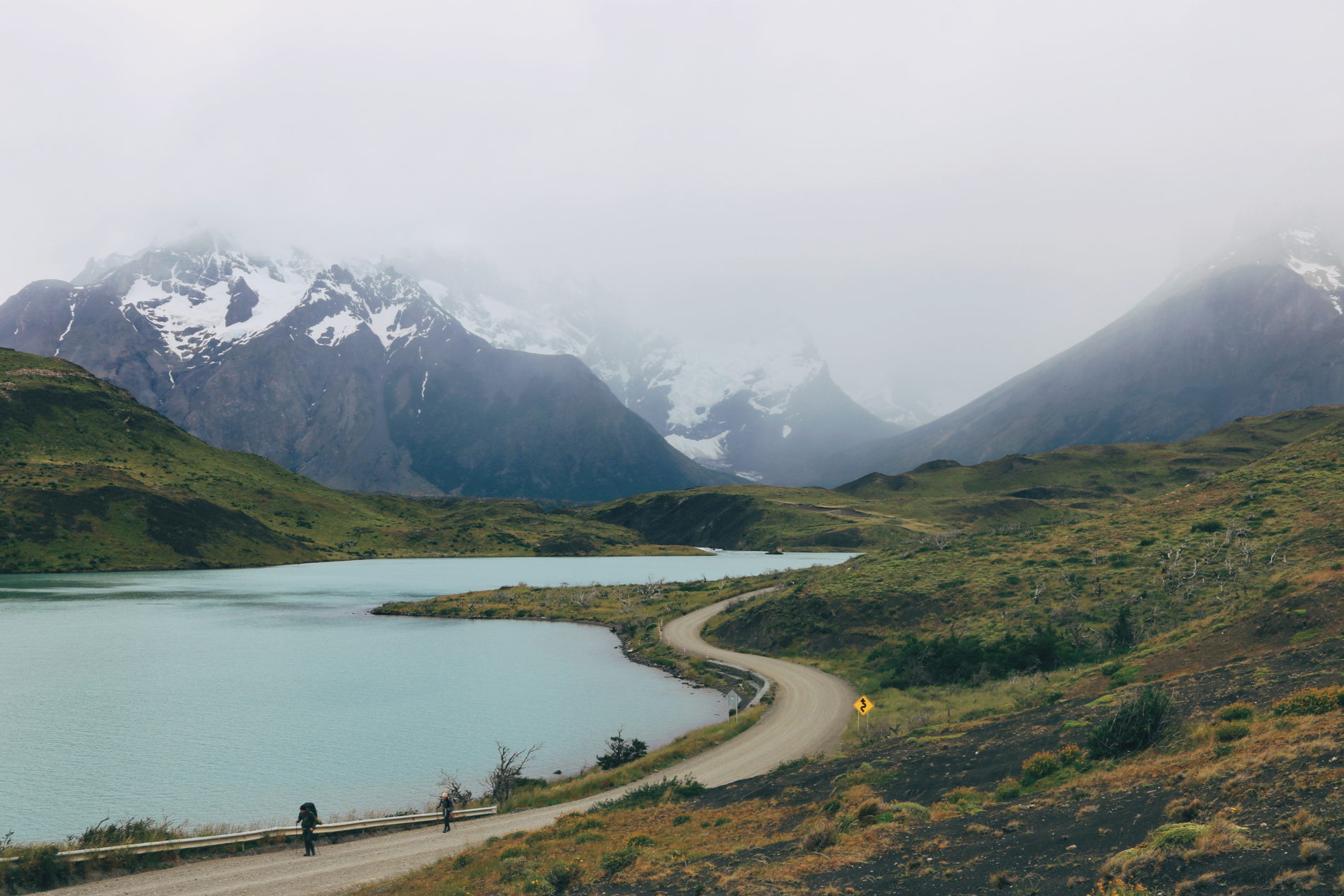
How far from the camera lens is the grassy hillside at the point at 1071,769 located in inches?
610

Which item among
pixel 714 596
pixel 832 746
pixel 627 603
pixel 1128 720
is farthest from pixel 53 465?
pixel 1128 720

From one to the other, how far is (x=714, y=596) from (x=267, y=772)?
69128 mm

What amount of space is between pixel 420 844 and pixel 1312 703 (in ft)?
97.8

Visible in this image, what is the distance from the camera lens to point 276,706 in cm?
5475

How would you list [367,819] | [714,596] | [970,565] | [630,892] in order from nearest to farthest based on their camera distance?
[630,892] → [367,819] → [970,565] → [714,596]

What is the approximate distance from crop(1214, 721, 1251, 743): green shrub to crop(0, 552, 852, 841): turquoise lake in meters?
33.1

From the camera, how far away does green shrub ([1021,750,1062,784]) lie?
2358 cm

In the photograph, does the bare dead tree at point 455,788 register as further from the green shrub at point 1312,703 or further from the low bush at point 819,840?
the green shrub at point 1312,703

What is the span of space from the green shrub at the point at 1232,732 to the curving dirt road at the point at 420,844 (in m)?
20.2

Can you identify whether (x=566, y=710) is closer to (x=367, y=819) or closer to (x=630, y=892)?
(x=367, y=819)

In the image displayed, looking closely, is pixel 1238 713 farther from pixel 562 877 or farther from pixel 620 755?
pixel 620 755

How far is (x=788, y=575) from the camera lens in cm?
10900

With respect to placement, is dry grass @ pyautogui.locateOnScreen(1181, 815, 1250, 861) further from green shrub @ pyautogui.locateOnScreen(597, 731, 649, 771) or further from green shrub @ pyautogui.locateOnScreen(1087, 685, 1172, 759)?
green shrub @ pyautogui.locateOnScreen(597, 731, 649, 771)

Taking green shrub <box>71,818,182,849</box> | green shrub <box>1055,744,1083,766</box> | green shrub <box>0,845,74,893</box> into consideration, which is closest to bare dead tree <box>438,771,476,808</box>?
green shrub <box>71,818,182,849</box>
